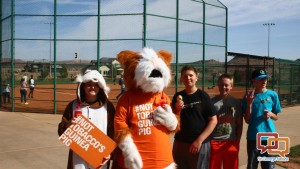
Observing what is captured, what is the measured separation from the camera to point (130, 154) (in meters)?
2.89

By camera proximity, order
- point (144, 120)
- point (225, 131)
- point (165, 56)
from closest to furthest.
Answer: point (144, 120) → point (165, 56) → point (225, 131)

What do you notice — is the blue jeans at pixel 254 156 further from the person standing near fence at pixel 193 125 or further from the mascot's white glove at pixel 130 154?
the mascot's white glove at pixel 130 154

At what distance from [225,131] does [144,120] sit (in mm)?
1366

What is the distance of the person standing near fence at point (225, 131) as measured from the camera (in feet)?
12.9

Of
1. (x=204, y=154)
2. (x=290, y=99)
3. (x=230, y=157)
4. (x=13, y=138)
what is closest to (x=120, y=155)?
(x=204, y=154)

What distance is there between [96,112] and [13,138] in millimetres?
5144

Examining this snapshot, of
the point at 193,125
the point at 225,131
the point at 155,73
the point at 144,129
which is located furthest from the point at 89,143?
the point at 225,131

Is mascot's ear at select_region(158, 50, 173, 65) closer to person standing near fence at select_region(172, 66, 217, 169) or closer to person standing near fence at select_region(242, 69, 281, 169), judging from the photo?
person standing near fence at select_region(172, 66, 217, 169)

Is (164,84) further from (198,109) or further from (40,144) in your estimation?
(40,144)

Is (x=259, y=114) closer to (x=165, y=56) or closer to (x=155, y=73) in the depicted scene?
(x=165, y=56)

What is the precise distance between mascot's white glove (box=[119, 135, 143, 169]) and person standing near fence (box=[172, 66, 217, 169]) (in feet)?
2.35

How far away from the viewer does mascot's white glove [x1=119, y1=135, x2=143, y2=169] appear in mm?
2889

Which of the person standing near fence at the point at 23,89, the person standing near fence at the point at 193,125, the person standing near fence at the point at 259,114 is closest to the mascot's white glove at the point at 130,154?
the person standing near fence at the point at 193,125

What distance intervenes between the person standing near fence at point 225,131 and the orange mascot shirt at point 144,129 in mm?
1058
